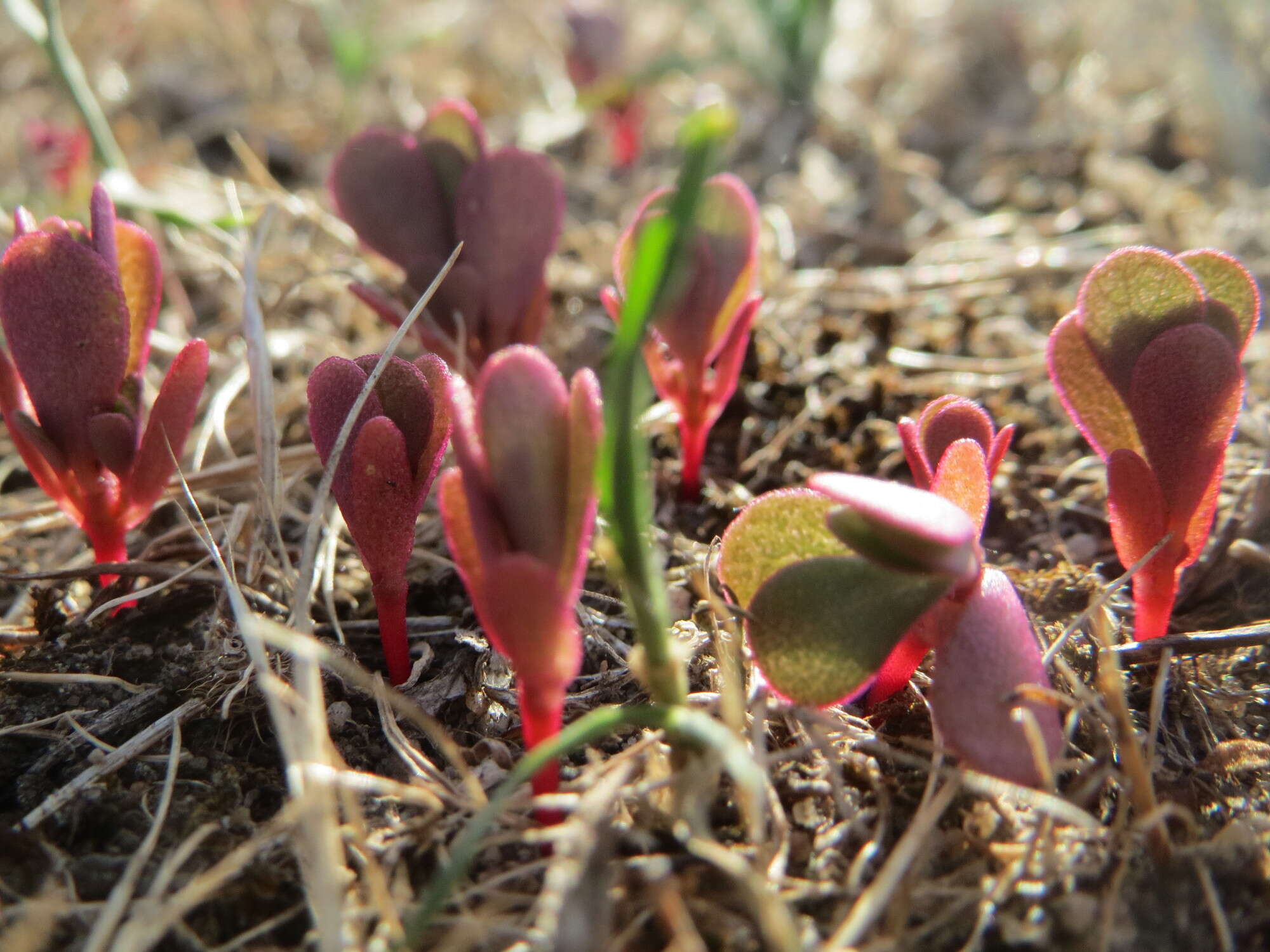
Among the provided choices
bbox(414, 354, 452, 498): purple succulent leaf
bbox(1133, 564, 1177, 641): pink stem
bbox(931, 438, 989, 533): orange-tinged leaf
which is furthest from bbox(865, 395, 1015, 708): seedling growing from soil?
bbox(414, 354, 452, 498): purple succulent leaf

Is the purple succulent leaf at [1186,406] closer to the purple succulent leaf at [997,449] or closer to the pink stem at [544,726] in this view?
the purple succulent leaf at [997,449]

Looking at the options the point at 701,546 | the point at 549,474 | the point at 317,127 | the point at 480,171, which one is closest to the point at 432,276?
the point at 480,171

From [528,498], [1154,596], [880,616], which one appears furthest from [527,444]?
[1154,596]

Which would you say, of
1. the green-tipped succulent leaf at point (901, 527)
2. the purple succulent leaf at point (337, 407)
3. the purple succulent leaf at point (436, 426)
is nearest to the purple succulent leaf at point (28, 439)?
the purple succulent leaf at point (337, 407)

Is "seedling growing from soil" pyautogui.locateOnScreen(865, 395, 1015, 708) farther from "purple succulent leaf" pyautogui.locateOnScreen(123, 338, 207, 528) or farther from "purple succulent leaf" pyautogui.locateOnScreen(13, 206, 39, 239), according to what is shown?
"purple succulent leaf" pyautogui.locateOnScreen(13, 206, 39, 239)

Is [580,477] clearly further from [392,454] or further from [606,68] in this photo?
[606,68]

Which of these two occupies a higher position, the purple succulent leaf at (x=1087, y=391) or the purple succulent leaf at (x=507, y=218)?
the purple succulent leaf at (x=507, y=218)
